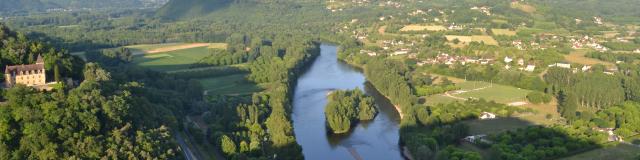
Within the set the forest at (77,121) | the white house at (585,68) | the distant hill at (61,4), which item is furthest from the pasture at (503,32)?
the distant hill at (61,4)

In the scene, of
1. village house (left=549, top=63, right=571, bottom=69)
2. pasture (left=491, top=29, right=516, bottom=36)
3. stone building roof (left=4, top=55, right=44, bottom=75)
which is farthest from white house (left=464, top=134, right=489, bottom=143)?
pasture (left=491, top=29, right=516, bottom=36)

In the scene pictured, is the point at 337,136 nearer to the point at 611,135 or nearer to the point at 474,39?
the point at 611,135

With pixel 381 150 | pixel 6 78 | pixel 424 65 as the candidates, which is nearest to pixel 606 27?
pixel 424 65

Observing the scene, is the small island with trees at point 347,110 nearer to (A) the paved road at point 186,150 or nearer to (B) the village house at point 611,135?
(A) the paved road at point 186,150

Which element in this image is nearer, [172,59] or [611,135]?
[611,135]

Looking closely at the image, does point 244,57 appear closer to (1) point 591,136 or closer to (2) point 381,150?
(2) point 381,150

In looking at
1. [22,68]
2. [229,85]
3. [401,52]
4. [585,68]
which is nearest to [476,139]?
[22,68]
